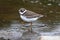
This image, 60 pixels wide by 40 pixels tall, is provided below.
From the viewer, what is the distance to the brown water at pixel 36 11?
7902 millimetres

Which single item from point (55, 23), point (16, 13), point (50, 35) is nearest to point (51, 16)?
point (55, 23)

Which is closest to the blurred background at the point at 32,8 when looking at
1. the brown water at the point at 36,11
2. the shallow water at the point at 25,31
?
the brown water at the point at 36,11

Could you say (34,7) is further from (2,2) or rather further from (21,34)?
(21,34)

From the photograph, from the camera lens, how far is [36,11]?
939 centimetres

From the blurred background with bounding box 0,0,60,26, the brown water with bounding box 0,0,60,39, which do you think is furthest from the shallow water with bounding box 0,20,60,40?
the blurred background with bounding box 0,0,60,26

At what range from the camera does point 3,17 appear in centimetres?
A: 877

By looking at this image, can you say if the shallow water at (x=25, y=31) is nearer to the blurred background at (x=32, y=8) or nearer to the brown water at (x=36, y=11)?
the brown water at (x=36, y=11)

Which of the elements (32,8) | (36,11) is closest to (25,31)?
(36,11)

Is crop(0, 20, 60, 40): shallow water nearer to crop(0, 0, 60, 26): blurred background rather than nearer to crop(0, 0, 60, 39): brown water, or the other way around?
crop(0, 0, 60, 39): brown water

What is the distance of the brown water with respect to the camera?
25.9 ft

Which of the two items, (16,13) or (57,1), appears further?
(57,1)

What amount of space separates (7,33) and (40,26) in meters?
1.28

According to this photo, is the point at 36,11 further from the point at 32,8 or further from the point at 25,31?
the point at 25,31

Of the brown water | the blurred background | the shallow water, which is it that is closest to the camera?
the shallow water
